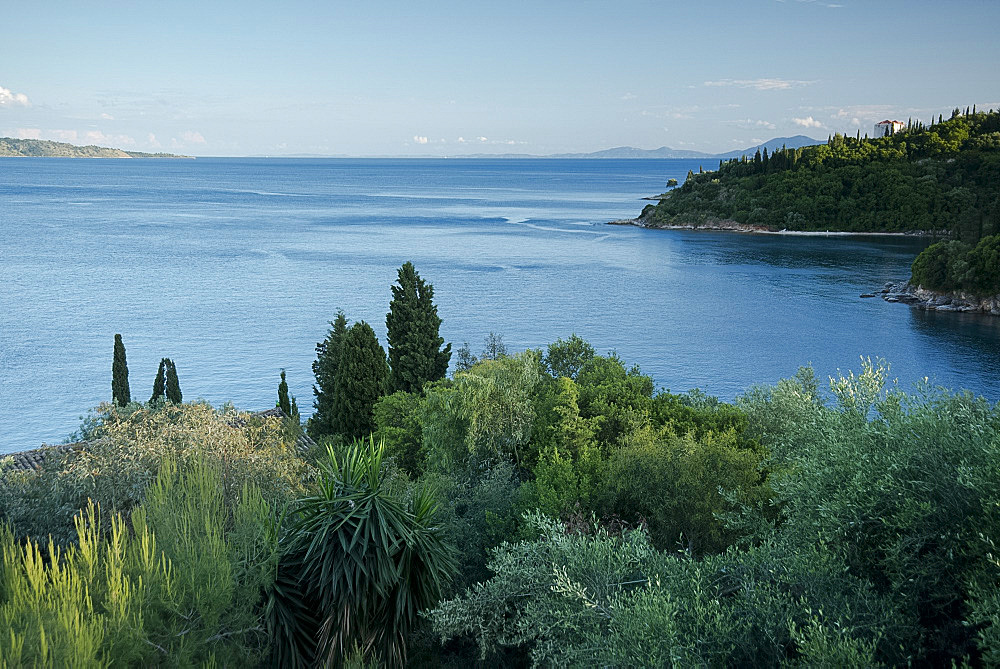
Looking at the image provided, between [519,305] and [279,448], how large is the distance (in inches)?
2193

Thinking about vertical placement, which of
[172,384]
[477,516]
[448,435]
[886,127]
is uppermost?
[886,127]

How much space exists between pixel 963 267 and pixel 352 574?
8010 centimetres

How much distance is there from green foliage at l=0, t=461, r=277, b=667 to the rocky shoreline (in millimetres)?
Answer: 80132

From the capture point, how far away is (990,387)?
50.6 m

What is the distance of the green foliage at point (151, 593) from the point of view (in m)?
8.12

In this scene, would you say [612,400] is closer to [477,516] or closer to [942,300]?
[477,516]

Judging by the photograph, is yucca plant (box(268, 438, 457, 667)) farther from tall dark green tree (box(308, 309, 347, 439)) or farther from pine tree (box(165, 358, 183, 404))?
pine tree (box(165, 358, 183, 404))

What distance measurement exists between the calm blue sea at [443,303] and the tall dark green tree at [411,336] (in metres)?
18.5

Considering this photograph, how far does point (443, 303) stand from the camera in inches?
2899

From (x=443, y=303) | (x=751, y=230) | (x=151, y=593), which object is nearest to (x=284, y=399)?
(x=151, y=593)

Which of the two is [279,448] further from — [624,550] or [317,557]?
[624,550]

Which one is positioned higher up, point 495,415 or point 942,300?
point 495,415

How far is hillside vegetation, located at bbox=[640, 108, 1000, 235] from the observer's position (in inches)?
4978

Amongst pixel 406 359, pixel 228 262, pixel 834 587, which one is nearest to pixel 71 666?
pixel 834 587
